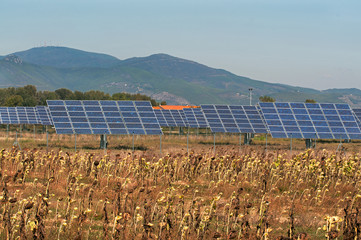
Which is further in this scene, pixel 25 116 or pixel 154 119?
pixel 25 116

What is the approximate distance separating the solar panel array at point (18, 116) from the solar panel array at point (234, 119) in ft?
81.5

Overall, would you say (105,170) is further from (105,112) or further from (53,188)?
(105,112)

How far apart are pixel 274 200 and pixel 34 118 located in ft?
173

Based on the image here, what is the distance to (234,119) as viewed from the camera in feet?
147

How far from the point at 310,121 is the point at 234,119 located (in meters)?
9.07

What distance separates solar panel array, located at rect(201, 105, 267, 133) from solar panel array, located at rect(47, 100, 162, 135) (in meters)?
8.46

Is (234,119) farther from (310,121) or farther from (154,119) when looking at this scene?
(154,119)

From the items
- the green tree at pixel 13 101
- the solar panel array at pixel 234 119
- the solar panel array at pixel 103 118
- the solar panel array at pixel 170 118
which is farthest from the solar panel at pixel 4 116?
the green tree at pixel 13 101

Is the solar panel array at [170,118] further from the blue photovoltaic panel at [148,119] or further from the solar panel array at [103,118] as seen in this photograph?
the solar panel array at [103,118]

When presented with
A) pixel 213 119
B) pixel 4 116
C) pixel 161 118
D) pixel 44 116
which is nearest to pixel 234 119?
pixel 213 119

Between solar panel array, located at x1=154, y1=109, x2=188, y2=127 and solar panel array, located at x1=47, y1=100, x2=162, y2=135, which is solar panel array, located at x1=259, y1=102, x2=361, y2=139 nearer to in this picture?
solar panel array, located at x1=47, y1=100, x2=162, y2=135

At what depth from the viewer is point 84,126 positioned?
34.6m

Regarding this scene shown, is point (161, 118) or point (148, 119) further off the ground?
point (148, 119)

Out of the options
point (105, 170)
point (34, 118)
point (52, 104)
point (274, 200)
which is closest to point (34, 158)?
point (105, 170)
